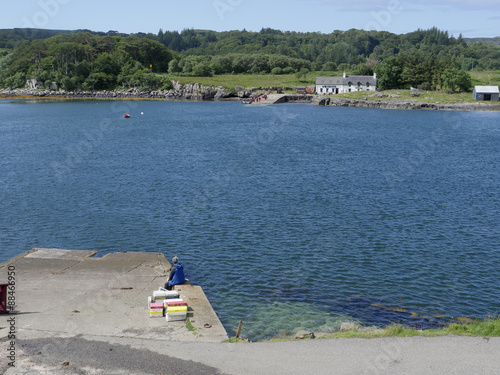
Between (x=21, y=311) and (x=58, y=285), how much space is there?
3.75 metres

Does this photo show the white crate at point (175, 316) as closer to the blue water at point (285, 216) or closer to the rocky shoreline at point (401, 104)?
the blue water at point (285, 216)

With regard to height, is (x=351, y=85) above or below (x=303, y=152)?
above

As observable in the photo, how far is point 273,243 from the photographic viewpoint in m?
35.9

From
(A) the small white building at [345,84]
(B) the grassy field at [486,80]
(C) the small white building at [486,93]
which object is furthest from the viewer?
(A) the small white building at [345,84]

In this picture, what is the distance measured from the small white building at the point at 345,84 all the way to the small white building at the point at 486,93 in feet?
116

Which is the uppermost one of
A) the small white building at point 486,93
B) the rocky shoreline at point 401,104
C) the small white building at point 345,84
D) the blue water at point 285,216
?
the small white building at point 345,84

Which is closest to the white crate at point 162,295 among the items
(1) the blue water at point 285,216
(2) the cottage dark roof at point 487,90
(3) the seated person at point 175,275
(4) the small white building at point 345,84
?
(3) the seated person at point 175,275

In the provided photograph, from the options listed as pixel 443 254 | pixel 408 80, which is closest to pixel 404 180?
pixel 443 254

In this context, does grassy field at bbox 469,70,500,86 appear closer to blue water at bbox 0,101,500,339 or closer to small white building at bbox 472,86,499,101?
small white building at bbox 472,86,499,101

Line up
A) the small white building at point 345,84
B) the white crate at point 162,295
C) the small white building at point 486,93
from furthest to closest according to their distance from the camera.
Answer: the small white building at point 345,84 → the small white building at point 486,93 → the white crate at point 162,295

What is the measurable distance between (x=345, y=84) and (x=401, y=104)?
1353 inches

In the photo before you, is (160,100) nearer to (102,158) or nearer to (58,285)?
(102,158)

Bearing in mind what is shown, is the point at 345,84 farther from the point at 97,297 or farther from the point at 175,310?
the point at 175,310

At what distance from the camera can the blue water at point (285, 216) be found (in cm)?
2780
